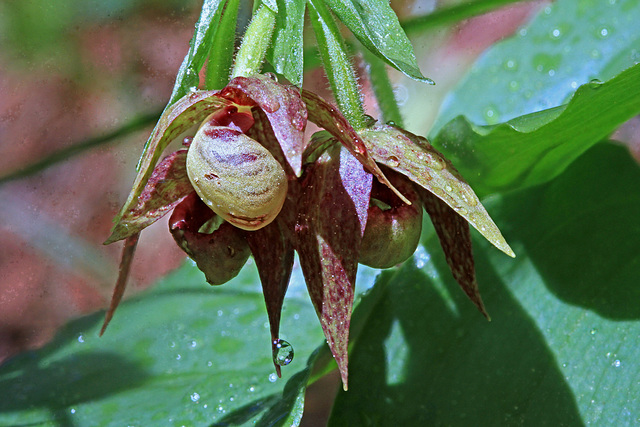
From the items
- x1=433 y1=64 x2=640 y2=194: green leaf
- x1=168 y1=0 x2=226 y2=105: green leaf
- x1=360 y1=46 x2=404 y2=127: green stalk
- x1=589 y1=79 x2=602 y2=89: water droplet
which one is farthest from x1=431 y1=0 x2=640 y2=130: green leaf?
x1=168 y1=0 x2=226 y2=105: green leaf

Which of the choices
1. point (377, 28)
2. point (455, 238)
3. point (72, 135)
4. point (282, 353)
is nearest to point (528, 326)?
point (455, 238)

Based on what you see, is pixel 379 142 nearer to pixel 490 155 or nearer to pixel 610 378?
pixel 490 155

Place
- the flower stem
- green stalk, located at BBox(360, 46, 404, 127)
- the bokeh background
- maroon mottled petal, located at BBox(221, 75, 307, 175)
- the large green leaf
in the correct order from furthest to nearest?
the bokeh background < green stalk, located at BBox(360, 46, 404, 127) < the large green leaf < the flower stem < maroon mottled petal, located at BBox(221, 75, 307, 175)

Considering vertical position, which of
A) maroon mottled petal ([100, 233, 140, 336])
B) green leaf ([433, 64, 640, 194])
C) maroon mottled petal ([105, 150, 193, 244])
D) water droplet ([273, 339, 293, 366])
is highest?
green leaf ([433, 64, 640, 194])

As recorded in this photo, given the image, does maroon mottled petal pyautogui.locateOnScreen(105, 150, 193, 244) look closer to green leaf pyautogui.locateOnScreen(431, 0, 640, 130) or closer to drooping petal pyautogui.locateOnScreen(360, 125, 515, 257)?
drooping petal pyautogui.locateOnScreen(360, 125, 515, 257)

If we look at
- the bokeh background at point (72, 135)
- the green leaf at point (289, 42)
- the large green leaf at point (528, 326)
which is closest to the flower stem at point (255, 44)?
the green leaf at point (289, 42)

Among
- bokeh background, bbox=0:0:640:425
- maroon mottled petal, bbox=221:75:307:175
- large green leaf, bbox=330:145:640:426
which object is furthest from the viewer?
bokeh background, bbox=0:0:640:425
